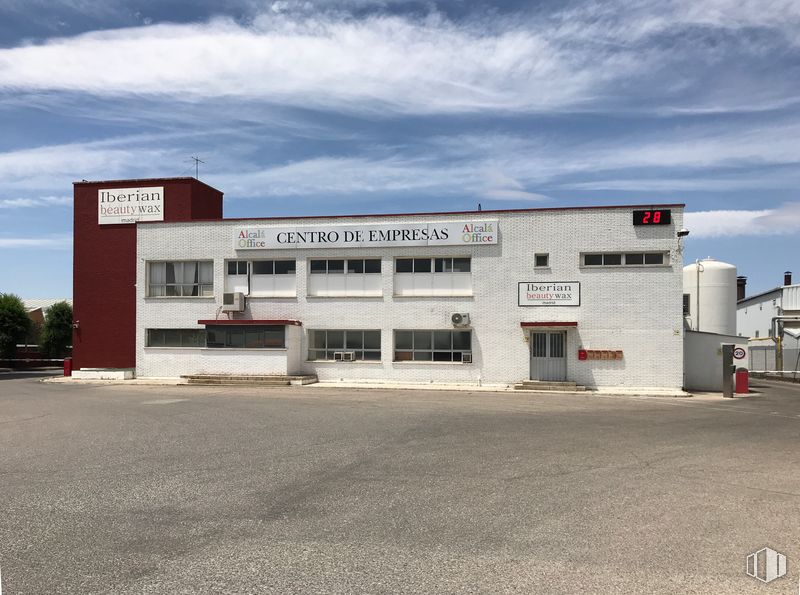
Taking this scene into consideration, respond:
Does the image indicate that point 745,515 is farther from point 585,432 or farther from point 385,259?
point 385,259

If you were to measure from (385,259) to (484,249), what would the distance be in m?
4.21

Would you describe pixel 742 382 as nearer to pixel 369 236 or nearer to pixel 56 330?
pixel 369 236

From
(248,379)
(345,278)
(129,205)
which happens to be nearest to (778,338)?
(345,278)

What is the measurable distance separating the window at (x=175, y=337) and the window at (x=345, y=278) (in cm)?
563

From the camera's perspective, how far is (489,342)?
26.3 meters

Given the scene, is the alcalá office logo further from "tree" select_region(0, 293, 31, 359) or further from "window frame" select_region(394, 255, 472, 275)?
"tree" select_region(0, 293, 31, 359)

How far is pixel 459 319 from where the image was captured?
86.0 ft

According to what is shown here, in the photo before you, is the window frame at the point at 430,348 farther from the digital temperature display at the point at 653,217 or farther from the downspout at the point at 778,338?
the downspout at the point at 778,338

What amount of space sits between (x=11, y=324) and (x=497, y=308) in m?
38.4

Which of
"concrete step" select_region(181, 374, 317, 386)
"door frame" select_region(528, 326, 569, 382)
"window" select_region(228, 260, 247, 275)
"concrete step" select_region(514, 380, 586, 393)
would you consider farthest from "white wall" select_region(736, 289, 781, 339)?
"window" select_region(228, 260, 247, 275)

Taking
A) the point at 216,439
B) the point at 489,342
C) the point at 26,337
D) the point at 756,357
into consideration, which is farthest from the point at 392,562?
the point at 26,337

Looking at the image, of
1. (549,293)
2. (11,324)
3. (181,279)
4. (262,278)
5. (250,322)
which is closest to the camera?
(549,293)

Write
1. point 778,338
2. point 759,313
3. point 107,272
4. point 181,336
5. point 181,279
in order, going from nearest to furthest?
point 181,336 → point 181,279 → point 107,272 → point 778,338 → point 759,313

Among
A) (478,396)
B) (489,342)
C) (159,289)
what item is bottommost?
(478,396)
